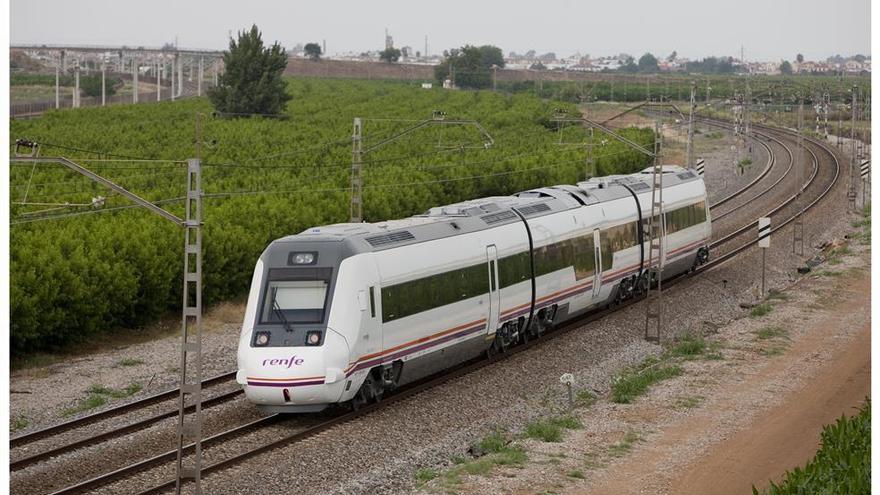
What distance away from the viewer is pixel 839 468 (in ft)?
61.6

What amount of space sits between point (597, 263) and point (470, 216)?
25.6 ft

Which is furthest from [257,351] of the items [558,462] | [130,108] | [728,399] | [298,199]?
[130,108]

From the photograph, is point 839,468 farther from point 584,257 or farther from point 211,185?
point 211,185

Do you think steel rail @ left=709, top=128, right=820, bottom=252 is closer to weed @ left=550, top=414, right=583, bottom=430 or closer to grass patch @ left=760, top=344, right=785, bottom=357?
grass patch @ left=760, top=344, right=785, bottom=357

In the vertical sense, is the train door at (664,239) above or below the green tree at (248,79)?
below

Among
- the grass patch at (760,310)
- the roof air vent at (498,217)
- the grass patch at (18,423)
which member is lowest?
the grass patch at (18,423)

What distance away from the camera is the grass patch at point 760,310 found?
41.6m

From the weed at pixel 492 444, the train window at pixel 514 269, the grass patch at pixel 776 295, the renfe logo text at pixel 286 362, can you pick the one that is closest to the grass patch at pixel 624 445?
the weed at pixel 492 444

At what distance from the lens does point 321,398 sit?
2570 cm

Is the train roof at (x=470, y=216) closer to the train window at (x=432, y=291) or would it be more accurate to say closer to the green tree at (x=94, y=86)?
the train window at (x=432, y=291)

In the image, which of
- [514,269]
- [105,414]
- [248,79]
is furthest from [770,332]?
[248,79]

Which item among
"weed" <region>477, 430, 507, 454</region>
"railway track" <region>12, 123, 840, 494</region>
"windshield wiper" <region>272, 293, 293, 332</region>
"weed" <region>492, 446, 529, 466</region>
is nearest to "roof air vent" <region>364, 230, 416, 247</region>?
"windshield wiper" <region>272, 293, 293, 332</region>

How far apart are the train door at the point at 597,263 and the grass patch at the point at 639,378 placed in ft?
14.3

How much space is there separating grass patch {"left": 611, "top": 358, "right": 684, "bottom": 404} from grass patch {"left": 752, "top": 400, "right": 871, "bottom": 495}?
8.39 metres
